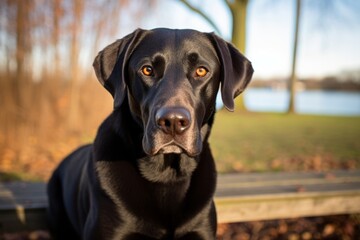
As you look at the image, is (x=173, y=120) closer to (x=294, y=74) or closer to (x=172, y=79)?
(x=172, y=79)

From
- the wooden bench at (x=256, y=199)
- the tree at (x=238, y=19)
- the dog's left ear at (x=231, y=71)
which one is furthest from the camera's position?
the tree at (x=238, y=19)

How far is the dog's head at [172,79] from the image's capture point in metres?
1.98

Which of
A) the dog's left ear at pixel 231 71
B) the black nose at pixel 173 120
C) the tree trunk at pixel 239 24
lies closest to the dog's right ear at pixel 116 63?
the black nose at pixel 173 120

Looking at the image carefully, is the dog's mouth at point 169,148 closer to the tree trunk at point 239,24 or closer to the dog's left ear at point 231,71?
the dog's left ear at point 231,71

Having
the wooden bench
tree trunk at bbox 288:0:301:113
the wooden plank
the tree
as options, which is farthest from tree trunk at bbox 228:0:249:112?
the wooden bench

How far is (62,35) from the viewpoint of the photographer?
711cm

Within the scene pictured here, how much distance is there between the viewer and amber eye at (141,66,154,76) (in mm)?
2180

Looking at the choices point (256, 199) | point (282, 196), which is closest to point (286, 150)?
point (282, 196)

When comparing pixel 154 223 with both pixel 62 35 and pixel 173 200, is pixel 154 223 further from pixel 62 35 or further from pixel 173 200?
pixel 62 35

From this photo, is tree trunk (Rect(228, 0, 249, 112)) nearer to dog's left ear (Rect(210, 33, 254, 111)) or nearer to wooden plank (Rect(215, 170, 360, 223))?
wooden plank (Rect(215, 170, 360, 223))

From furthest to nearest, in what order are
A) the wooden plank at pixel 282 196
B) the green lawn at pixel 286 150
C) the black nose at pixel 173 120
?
the green lawn at pixel 286 150 → the wooden plank at pixel 282 196 → the black nose at pixel 173 120

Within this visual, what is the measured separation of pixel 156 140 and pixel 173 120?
170 mm

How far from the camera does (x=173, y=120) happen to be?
190cm

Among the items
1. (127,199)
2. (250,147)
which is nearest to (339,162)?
(250,147)
